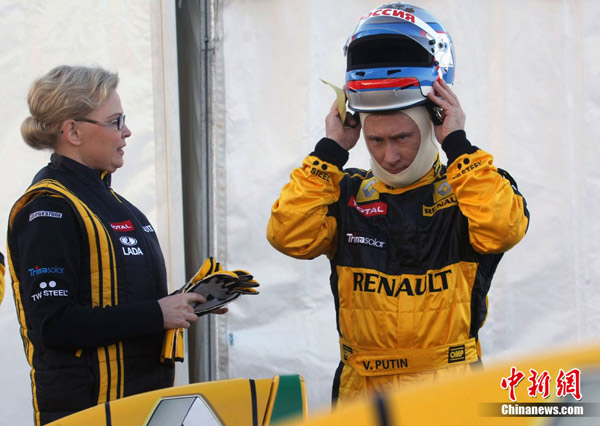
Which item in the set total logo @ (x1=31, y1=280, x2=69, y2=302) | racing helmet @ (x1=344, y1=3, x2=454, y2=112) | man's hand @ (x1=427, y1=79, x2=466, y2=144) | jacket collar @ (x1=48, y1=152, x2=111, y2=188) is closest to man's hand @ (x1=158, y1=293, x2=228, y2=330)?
total logo @ (x1=31, y1=280, x2=69, y2=302)

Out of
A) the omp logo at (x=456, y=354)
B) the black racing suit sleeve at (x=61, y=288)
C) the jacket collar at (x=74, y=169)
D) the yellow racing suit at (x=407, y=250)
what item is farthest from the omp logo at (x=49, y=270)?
the omp logo at (x=456, y=354)

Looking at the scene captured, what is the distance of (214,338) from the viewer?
365cm

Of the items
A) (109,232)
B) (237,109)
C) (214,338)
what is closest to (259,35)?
(237,109)

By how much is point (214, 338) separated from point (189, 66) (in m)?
1.29

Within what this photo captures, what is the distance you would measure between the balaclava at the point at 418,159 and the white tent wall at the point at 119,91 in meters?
1.57

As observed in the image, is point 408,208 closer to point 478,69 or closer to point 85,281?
point 85,281

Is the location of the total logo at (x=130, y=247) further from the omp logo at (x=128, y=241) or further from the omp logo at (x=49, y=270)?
the omp logo at (x=49, y=270)

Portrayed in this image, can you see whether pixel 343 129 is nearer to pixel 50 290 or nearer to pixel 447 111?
pixel 447 111

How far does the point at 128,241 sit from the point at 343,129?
0.68 meters

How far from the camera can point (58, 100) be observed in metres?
2.19

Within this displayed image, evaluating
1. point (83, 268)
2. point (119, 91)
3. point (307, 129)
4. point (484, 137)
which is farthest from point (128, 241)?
point (484, 137)

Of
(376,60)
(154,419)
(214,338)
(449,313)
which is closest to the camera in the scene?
(154,419)

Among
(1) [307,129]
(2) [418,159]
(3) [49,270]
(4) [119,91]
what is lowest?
(3) [49,270]

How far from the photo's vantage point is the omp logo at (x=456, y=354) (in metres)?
1.92
